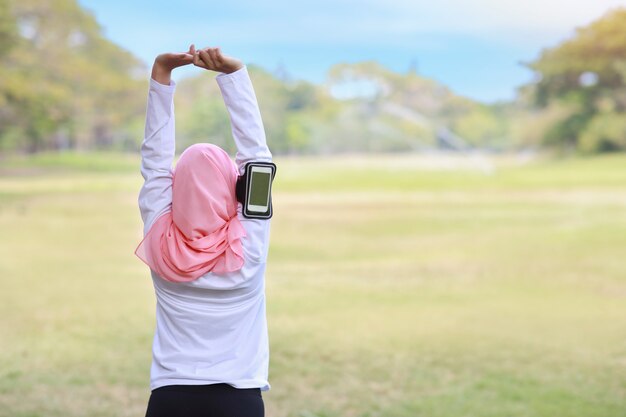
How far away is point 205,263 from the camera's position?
1.08 metres

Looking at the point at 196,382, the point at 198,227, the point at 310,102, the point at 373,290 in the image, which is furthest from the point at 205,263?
the point at 310,102

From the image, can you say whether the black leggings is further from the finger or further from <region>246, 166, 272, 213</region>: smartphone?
the finger

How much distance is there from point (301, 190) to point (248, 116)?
180 inches

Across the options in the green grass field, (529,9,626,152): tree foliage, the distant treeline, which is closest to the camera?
the green grass field

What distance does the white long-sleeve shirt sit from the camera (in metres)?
1.12

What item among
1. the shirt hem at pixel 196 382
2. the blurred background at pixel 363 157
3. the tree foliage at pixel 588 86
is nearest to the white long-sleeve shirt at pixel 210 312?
the shirt hem at pixel 196 382

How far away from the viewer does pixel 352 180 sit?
585cm

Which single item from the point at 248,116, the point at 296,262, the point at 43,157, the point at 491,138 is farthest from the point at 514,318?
the point at 248,116

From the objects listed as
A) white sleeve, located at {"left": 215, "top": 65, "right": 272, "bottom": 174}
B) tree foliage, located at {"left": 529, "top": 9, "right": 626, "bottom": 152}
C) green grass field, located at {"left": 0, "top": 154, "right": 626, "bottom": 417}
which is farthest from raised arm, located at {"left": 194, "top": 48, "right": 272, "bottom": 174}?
tree foliage, located at {"left": 529, "top": 9, "right": 626, "bottom": 152}

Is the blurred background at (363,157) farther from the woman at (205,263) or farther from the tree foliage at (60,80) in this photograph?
the woman at (205,263)

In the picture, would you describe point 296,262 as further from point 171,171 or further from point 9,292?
point 171,171

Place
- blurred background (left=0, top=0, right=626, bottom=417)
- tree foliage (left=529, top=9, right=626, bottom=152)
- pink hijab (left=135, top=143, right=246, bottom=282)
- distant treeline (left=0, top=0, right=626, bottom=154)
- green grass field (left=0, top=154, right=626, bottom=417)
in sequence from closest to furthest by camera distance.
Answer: pink hijab (left=135, top=143, right=246, bottom=282) < green grass field (left=0, top=154, right=626, bottom=417) < blurred background (left=0, top=0, right=626, bottom=417) < tree foliage (left=529, top=9, right=626, bottom=152) < distant treeline (left=0, top=0, right=626, bottom=154)

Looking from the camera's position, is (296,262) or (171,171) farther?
(296,262)

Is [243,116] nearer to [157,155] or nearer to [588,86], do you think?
[157,155]
